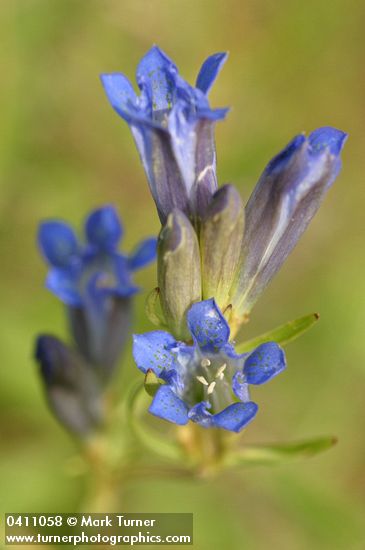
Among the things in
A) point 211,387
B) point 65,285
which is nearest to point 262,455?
point 211,387

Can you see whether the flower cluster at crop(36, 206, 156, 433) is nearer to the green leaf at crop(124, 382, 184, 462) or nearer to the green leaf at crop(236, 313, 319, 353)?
the green leaf at crop(124, 382, 184, 462)

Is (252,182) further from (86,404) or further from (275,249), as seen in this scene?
(275,249)

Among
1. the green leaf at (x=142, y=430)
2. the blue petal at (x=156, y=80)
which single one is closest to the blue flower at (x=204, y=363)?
the green leaf at (x=142, y=430)

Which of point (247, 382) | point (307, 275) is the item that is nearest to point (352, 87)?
point (307, 275)

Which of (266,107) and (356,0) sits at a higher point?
(356,0)

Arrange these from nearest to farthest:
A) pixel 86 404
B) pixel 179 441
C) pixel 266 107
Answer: pixel 179 441 → pixel 86 404 → pixel 266 107

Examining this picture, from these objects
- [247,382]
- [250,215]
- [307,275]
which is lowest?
[247,382]

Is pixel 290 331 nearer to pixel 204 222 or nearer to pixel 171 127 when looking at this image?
pixel 204 222
